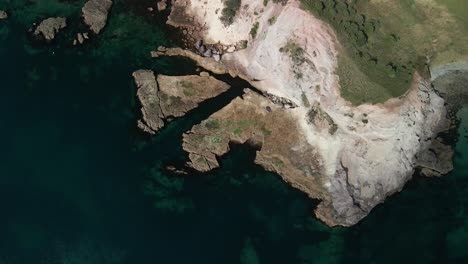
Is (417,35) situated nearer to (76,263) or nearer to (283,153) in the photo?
(283,153)

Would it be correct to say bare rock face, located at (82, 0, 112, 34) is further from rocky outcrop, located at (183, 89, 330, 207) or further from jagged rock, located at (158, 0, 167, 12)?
rocky outcrop, located at (183, 89, 330, 207)

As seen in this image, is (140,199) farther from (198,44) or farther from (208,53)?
(198,44)

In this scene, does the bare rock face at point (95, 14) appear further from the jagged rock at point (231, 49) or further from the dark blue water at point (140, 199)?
the jagged rock at point (231, 49)

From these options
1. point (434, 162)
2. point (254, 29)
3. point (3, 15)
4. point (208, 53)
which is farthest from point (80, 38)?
point (434, 162)

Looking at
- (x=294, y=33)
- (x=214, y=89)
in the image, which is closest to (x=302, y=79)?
(x=294, y=33)

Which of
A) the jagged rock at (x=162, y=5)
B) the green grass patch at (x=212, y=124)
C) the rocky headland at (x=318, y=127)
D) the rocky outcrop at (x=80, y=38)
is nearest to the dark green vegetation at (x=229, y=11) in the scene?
the rocky headland at (x=318, y=127)

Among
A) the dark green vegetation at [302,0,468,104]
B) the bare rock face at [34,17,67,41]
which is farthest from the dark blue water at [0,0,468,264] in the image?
the dark green vegetation at [302,0,468,104]

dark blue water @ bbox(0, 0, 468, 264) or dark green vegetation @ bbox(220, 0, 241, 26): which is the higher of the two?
dark green vegetation @ bbox(220, 0, 241, 26)
